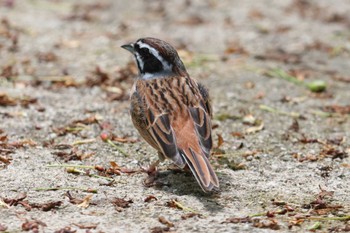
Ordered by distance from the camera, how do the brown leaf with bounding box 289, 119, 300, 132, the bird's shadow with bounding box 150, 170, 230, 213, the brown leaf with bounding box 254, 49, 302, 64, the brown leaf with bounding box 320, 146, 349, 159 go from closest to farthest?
the bird's shadow with bounding box 150, 170, 230, 213, the brown leaf with bounding box 320, 146, 349, 159, the brown leaf with bounding box 289, 119, 300, 132, the brown leaf with bounding box 254, 49, 302, 64

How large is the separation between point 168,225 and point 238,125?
10.1ft

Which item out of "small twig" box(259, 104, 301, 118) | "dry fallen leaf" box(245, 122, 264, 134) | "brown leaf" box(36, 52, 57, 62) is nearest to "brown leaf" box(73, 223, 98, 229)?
"dry fallen leaf" box(245, 122, 264, 134)

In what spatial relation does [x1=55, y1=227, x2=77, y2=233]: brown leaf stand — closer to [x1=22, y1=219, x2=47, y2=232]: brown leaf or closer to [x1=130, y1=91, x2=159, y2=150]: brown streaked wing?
[x1=22, y1=219, x2=47, y2=232]: brown leaf

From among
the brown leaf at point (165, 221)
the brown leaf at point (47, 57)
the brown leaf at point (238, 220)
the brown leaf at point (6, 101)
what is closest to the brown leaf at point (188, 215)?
the brown leaf at point (165, 221)

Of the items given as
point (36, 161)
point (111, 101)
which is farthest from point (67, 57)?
point (36, 161)

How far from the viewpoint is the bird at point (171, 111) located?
636 centimetres

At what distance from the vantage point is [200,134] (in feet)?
21.6

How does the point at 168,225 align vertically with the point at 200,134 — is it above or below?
below

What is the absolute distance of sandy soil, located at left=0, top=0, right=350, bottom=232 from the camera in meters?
6.14

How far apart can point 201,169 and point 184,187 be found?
565 millimetres

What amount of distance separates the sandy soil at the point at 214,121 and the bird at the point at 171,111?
33 cm

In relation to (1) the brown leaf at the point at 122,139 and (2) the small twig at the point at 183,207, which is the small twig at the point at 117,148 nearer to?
(1) the brown leaf at the point at 122,139

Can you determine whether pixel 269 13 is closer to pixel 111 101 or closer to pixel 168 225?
pixel 111 101

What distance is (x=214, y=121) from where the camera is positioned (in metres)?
8.80
